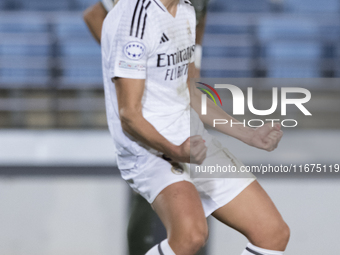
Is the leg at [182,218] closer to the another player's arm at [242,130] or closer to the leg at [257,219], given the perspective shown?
the leg at [257,219]

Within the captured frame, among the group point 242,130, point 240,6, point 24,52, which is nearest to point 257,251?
point 242,130

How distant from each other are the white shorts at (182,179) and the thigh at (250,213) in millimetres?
17

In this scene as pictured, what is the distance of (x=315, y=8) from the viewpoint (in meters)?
4.88

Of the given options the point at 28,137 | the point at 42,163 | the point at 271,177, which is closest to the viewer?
the point at 271,177

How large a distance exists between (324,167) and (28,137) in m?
1.95

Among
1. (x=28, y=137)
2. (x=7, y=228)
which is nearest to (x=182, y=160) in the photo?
(x=7, y=228)

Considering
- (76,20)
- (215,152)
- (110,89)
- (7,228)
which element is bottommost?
(7,228)

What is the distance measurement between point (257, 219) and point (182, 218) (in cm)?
21

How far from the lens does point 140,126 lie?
103cm

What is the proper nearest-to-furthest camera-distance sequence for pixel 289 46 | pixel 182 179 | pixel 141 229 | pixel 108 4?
pixel 182 179
pixel 108 4
pixel 141 229
pixel 289 46

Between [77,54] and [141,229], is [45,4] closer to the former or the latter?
[77,54]

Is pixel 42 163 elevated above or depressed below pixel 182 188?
below

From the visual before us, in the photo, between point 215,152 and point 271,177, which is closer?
point 215,152

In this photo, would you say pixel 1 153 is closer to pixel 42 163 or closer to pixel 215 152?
pixel 42 163
